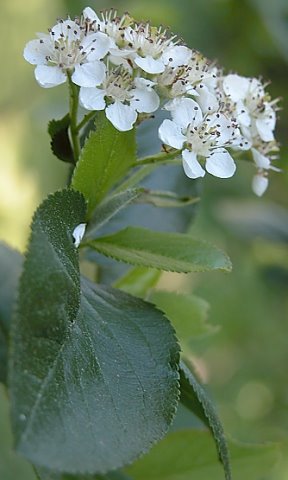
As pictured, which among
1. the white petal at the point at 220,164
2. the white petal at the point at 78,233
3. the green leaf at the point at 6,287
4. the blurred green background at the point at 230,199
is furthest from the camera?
the blurred green background at the point at 230,199

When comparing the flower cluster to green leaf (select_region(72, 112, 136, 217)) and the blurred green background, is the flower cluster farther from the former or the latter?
the blurred green background

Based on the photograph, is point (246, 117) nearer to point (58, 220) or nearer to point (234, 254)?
point (58, 220)

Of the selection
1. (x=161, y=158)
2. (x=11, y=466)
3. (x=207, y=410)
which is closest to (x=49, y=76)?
(x=161, y=158)

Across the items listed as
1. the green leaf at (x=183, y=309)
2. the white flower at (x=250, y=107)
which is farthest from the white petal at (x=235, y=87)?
the green leaf at (x=183, y=309)

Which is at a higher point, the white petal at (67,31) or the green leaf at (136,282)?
the white petal at (67,31)

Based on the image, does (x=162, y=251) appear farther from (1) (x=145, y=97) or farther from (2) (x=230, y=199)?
(2) (x=230, y=199)

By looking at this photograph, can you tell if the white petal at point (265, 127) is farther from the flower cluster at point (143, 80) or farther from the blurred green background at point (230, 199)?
the blurred green background at point (230, 199)

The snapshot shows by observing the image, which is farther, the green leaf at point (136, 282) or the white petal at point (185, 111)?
the green leaf at point (136, 282)
